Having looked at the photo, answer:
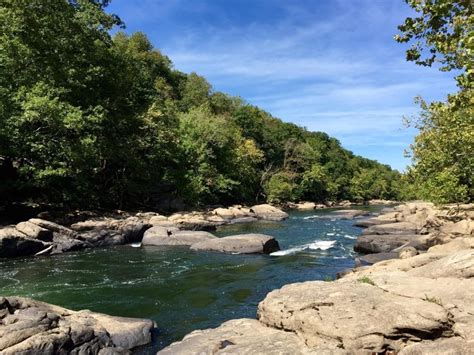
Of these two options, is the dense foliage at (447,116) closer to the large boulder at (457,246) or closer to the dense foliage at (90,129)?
the large boulder at (457,246)

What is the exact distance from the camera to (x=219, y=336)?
29.0 feet

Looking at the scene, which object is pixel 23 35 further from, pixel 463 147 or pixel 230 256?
pixel 463 147

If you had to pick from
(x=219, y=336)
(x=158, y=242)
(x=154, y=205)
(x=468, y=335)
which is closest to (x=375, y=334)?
(x=468, y=335)

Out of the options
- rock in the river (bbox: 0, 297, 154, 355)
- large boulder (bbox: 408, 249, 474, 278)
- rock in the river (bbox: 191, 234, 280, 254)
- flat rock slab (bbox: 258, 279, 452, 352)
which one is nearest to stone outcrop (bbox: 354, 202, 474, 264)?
rock in the river (bbox: 191, 234, 280, 254)

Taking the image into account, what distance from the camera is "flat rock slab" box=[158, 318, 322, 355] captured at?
25.0ft

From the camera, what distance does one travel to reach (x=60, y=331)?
885 cm

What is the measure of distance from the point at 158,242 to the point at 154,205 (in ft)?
65.9

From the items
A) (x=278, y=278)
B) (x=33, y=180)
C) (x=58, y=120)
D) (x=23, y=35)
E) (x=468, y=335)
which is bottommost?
(x=278, y=278)

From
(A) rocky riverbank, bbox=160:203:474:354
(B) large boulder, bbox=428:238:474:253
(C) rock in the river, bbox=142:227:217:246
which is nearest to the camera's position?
(A) rocky riverbank, bbox=160:203:474:354

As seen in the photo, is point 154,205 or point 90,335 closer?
point 90,335

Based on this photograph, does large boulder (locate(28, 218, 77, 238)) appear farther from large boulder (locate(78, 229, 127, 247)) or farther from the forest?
the forest

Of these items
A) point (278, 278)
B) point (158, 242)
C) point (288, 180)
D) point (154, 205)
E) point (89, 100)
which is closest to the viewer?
point (278, 278)

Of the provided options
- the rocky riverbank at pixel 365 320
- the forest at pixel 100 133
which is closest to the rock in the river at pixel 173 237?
the forest at pixel 100 133

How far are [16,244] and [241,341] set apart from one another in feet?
56.7
